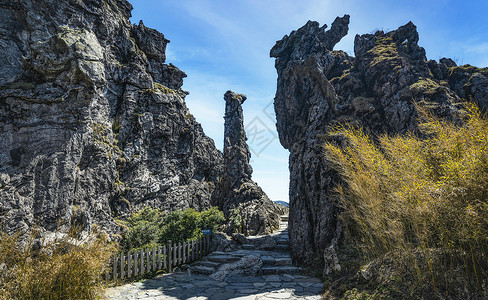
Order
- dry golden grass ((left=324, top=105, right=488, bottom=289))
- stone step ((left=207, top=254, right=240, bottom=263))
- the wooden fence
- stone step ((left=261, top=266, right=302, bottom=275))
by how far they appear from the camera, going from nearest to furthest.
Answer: dry golden grass ((left=324, top=105, right=488, bottom=289)) < the wooden fence < stone step ((left=261, top=266, right=302, bottom=275)) < stone step ((left=207, top=254, right=240, bottom=263))

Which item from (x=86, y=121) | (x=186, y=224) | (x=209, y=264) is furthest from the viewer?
(x=86, y=121)

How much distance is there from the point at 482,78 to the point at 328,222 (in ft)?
45.9

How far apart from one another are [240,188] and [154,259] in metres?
12.1

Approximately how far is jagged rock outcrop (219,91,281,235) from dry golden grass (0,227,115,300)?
10.3 meters

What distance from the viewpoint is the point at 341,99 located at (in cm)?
1382

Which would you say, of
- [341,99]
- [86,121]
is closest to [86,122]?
[86,121]

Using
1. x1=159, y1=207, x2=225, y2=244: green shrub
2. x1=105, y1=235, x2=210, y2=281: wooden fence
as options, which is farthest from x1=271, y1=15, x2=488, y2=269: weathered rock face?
x1=105, y1=235, x2=210, y2=281: wooden fence

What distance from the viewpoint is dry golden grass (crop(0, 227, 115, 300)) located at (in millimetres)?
3793

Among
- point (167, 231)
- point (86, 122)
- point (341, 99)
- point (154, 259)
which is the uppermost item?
point (341, 99)

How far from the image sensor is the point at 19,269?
3883mm

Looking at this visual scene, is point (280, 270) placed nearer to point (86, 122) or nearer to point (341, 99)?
point (341, 99)

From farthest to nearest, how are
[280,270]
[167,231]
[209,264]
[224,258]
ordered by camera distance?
[167,231], [224,258], [209,264], [280,270]

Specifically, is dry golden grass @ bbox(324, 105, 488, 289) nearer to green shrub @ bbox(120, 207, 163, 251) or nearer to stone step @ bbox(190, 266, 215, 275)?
stone step @ bbox(190, 266, 215, 275)

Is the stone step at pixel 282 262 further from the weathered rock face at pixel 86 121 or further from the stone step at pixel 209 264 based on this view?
the weathered rock face at pixel 86 121
